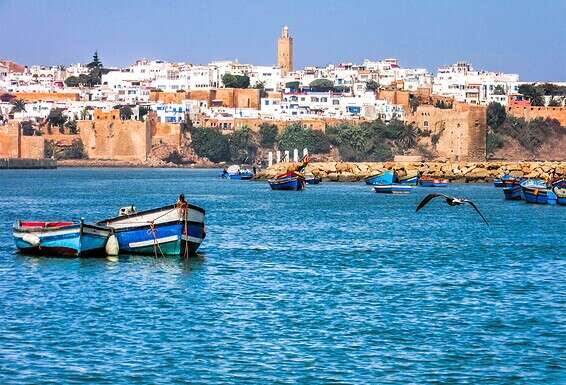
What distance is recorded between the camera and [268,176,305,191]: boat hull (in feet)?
176

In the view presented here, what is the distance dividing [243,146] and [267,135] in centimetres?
187

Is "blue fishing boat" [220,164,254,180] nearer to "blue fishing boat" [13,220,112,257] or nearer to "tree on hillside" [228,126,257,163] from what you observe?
"tree on hillside" [228,126,257,163]

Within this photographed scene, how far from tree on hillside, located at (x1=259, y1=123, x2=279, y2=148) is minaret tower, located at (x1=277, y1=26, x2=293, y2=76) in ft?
160

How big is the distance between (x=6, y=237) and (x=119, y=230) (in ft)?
18.8

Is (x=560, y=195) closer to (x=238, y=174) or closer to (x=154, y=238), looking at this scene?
(x=154, y=238)

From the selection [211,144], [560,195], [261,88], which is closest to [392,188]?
[560,195]

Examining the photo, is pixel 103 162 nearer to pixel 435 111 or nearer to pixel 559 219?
pixel 435 111

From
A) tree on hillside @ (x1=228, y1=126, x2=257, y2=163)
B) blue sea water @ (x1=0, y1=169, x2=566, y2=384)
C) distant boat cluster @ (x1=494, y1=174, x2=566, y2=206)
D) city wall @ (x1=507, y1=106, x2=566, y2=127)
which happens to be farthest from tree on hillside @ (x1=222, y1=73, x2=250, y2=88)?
blue sea water @ (x1=0, y1=169, x2=566, y2=384)

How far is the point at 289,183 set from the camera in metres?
53.8

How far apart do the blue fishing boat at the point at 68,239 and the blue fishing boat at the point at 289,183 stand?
105 feet

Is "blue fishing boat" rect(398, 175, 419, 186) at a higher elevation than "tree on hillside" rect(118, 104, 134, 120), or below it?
below

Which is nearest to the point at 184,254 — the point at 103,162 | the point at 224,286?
the point at 224,286

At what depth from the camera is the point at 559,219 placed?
34156mm

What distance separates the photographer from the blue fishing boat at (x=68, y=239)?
21.1m
